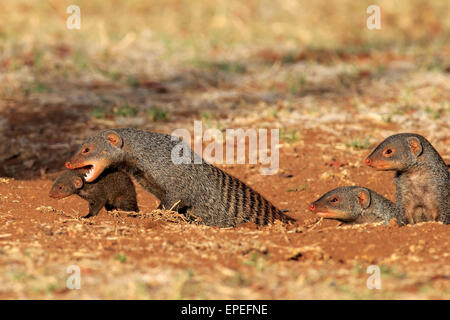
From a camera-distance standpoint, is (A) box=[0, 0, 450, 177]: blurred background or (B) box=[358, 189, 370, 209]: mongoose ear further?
(A) box=[0, 0, 450, 177]: blurred background

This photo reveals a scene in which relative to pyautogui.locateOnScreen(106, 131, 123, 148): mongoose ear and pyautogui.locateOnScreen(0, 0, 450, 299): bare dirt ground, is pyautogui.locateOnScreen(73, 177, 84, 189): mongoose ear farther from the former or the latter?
pyautogui.locateOnScreen(106, 131, 123, 148): mongoose ear

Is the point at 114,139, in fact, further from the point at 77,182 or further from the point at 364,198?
the point at 364,198

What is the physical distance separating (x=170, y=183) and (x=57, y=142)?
248 cm

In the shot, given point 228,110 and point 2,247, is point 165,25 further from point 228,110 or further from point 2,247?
point 2,247

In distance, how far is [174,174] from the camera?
15.9 ft

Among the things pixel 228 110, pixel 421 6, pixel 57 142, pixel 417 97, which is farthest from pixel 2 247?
pixel 421 6

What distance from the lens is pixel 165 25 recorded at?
35.9 feet

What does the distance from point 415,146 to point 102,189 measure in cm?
241

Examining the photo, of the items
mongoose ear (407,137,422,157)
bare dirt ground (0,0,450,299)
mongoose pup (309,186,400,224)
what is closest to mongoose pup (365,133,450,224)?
mongoose ear (407,137,422,157)

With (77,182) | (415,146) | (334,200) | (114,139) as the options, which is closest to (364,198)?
(334,200)

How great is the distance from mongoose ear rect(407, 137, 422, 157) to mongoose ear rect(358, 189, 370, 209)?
0.60 m

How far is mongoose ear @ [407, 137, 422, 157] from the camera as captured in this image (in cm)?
487

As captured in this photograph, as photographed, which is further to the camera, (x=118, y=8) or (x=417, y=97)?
(x=118, y=8)

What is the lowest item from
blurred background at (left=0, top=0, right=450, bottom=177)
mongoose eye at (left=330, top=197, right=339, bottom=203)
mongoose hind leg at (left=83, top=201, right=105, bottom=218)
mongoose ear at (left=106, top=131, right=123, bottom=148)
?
mongoose hind leg at (left=83, top=201, right=105, bottom=218)
